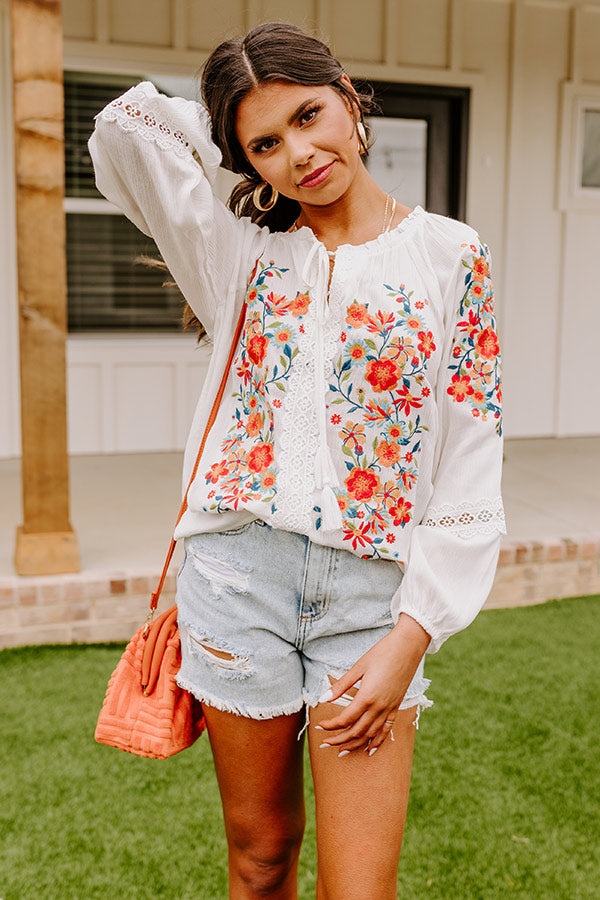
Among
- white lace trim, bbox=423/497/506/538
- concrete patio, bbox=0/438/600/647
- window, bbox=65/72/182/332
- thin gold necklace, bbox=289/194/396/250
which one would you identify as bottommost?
concrete patio, bbox=0/438/600/647

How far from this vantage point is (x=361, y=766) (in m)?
1.31

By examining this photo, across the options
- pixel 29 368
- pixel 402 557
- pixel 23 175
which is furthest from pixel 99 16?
pixel 402 557

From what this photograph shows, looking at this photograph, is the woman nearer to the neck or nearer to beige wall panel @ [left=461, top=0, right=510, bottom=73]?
the neck

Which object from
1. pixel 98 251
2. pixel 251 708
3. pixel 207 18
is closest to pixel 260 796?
pixel 251 708

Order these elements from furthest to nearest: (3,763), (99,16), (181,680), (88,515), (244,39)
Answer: (99,16)
(88,515)
(3,763)
(181,680)
(244,39)

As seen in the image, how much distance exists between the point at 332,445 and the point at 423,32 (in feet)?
18.7

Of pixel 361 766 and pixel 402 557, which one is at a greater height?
pixel 402 557

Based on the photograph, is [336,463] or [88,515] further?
[88,515]

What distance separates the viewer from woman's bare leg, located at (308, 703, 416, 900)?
130cm

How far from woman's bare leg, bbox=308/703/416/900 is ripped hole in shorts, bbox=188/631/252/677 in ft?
0.43

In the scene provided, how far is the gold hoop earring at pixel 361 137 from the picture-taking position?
4.58 ft

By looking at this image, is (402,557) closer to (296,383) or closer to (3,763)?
(296,383)

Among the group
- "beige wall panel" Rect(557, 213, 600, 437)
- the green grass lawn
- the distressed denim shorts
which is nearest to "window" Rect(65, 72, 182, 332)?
"beige wall panel" Rect(557, 213, 600, 437)

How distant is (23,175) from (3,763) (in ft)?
6.51
